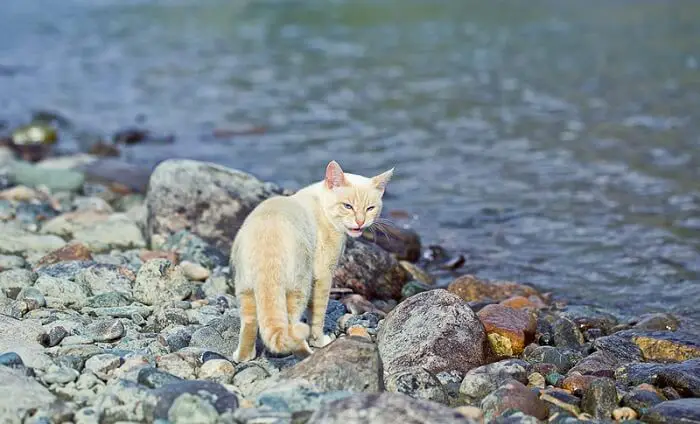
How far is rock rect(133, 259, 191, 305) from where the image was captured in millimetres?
8109

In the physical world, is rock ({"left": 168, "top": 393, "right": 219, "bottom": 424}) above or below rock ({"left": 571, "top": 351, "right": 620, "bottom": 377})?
above

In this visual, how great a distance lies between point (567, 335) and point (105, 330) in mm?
3951

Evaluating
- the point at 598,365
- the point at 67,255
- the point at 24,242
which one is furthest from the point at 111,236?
the point at 598,365

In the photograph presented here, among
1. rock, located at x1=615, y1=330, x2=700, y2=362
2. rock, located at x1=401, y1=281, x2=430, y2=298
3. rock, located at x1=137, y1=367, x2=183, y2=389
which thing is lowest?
rock, located at x1=401, y1=281, x2=430, y2=298

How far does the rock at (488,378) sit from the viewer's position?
6.58m

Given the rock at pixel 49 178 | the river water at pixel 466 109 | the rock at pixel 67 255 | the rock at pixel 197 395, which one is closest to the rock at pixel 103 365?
the rock at pixel 197 395

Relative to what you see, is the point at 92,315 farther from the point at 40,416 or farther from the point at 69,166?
the point at 69,166

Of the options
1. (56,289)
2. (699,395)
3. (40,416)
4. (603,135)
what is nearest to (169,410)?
(40,416)

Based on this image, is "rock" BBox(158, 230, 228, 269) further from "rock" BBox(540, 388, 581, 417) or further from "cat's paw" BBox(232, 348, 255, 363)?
"rock" BBox(540, 388, 581, 417)

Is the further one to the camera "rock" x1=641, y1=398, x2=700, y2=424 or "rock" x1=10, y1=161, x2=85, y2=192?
"rock" x1=10, y1=161, x2=85, y2=192

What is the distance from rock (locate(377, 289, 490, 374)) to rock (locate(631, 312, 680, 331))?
89.8 inches

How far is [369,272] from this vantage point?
9.56m

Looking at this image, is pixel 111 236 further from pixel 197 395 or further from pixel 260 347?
pixel 197 395

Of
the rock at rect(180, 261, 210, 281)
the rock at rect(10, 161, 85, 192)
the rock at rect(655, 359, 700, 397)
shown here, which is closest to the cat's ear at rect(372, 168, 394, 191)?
the rock at rect(655, 359, 700, 397)
